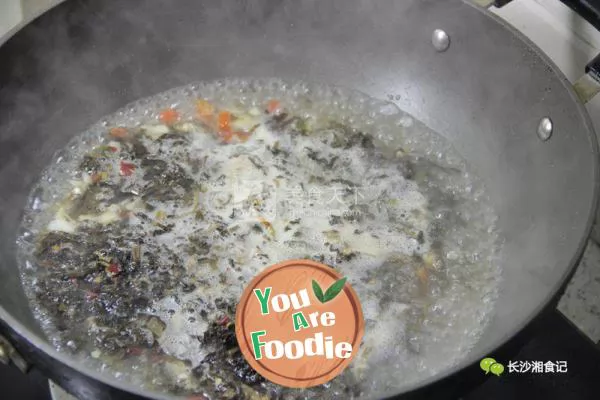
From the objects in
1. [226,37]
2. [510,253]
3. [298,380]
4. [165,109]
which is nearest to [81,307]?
[298,380]

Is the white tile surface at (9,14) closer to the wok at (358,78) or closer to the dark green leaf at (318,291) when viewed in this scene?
the wok at (358,78)

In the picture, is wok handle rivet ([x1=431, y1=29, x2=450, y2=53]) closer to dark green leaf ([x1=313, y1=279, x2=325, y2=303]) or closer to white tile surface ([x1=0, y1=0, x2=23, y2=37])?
dark green leaf ([x1=313, y1=279, x2=325, y2=303])

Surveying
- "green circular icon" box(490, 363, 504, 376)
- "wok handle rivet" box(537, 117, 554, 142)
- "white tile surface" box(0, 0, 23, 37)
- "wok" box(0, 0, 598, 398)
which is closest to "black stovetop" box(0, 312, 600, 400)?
"wok" box(0, 0, 598, 398)

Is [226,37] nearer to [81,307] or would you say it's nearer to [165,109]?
[165,109]

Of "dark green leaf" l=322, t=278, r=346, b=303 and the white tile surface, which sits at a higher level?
the white tile surface

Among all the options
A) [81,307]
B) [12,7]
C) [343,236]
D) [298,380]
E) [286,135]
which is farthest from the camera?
[12,7]

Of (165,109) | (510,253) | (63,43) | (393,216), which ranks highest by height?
(63,43)
